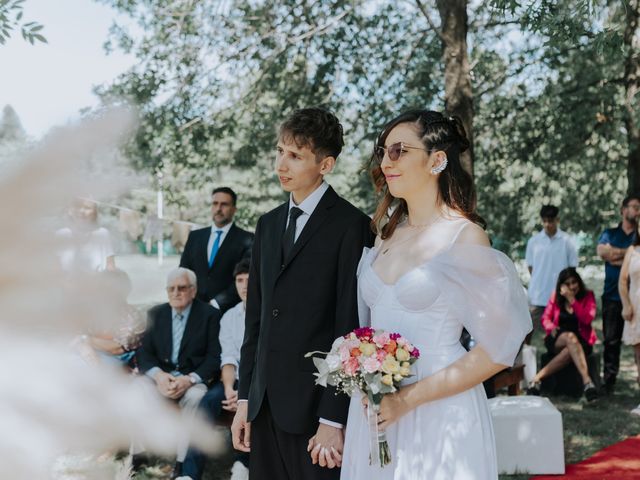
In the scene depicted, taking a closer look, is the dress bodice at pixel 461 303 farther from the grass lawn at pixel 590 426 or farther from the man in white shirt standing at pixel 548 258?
the man in white shirt standing at pixel 548 258

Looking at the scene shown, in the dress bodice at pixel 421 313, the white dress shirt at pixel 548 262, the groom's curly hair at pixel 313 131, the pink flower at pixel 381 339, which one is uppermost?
the white dress shirt at pixel 548 262

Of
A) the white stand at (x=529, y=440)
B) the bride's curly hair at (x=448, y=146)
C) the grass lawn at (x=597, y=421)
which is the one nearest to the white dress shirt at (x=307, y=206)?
the bride's curly hair at (x=448, y=146)

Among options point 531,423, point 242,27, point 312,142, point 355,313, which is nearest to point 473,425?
point 355,313

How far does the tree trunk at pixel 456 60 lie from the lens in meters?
7.52

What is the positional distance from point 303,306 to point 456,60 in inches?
209

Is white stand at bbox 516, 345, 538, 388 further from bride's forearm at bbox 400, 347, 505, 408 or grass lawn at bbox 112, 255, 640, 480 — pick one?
bride's forearm at bbox 400, 347, 505, 408

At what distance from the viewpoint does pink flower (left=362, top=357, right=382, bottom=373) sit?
7.57 ft

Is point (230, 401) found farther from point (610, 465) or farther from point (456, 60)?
point (456, 60)

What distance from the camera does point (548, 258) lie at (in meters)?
9.48

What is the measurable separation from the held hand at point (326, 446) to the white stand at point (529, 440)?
3389mm

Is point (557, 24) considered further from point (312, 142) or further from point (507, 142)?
point (507, 142)

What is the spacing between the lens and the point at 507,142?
11938 mm

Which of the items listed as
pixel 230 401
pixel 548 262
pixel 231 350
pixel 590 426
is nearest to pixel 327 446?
pixel 230 401

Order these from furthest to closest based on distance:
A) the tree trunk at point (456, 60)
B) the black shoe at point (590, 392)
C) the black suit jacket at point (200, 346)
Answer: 1. the black shoe at point (590, 392)
2. the tree trunk at point (456, 60)
3. the black suit jacket at point (200, 346)
